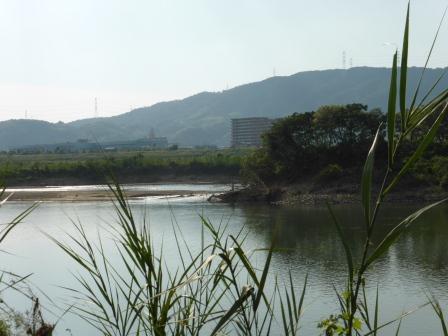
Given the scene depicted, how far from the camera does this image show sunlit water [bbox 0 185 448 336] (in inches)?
436

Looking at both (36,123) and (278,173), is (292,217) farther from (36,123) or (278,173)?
(36,123)

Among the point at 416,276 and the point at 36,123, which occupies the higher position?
the point at 36,123

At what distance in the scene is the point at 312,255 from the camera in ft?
54.5

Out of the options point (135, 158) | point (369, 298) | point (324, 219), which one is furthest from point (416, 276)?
point (135, 158)

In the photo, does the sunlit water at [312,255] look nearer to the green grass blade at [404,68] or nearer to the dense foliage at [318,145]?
the green grass blade at [404,68]

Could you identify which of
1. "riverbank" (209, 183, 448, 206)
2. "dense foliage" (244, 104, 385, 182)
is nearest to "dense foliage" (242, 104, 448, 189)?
"dense foliage" (244, 104, 385, 182)

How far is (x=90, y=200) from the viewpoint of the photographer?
119 ft

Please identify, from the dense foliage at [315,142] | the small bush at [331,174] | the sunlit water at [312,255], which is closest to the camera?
the sunlit water at [312,255]

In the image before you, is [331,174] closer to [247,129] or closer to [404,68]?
Answer: [404,68]

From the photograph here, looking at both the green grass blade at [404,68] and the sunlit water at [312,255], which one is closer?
the green grass blade at [404,68]

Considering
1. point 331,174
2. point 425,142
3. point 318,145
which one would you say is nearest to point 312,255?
point 425,142

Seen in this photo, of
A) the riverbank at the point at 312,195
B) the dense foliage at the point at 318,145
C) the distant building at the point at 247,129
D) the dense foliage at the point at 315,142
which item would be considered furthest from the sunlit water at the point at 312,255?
the distant building at the point at 247,129

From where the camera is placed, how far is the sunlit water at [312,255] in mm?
11078

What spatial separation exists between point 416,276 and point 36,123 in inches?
7049
